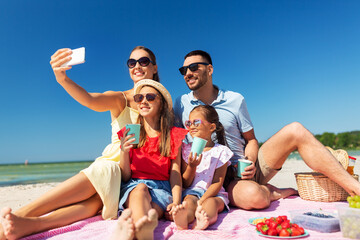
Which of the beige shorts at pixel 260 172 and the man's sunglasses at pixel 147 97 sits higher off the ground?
the man's sunglasses at pixel 147 97

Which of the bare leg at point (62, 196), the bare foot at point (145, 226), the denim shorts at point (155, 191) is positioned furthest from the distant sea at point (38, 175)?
the bare foot at point (145, 226)

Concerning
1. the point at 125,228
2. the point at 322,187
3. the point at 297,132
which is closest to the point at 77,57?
the point at 125,228

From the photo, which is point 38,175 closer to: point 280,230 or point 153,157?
point 153,157

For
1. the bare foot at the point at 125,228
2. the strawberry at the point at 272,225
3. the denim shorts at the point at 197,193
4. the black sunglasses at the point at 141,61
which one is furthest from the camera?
the black sunglasses at the point at 141,61

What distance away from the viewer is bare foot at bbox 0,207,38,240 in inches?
90.4

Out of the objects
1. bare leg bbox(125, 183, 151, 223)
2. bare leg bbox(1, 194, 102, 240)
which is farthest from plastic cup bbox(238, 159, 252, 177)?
bare leg bbox(1, 194, 102, 240)

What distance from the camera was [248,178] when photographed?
3.66 meters

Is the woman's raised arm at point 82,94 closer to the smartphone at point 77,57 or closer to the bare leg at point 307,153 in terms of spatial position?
the smartphone at point 77,57

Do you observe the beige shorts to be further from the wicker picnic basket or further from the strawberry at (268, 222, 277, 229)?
the strawberry at (268, 222, 277, 229)

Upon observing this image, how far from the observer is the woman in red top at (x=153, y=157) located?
2975mm

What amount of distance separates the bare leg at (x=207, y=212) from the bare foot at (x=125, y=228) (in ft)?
2.63

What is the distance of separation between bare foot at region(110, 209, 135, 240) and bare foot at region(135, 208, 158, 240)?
5 centimetres

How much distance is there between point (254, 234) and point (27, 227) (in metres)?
2.20

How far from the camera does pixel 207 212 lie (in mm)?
2822
